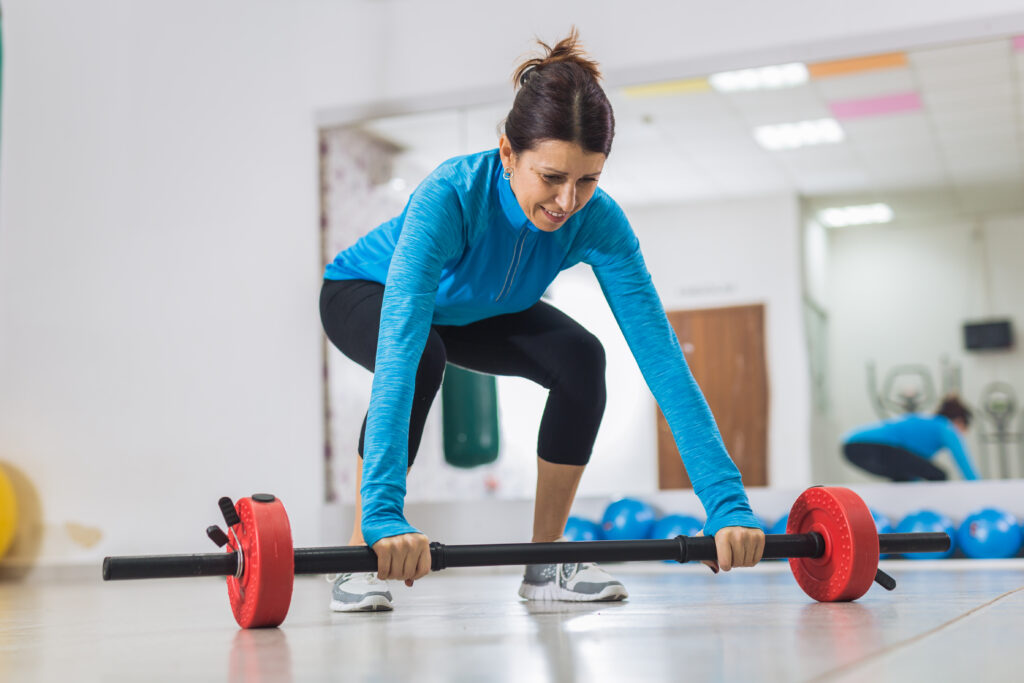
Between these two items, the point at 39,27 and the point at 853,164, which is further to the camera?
the point at 39,27

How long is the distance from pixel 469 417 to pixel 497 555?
316 cm

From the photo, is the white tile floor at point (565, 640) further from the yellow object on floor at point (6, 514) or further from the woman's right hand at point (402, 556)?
the yellow object on floor at point (6, 514)

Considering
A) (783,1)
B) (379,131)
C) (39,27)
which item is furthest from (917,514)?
(39,27)

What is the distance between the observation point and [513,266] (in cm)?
188

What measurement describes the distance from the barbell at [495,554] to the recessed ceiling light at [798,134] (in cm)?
312

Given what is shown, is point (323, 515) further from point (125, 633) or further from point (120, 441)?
point (125, 633)

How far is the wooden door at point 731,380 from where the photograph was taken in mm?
4477

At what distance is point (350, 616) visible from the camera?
1877 mm

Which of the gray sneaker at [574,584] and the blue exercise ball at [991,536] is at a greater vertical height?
the gray sneaker at [574,584]

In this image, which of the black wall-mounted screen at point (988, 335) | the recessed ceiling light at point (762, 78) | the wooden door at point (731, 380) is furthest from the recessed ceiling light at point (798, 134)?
the black wall-mounted screen at point (988, 335)

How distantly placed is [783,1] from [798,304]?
1.30m

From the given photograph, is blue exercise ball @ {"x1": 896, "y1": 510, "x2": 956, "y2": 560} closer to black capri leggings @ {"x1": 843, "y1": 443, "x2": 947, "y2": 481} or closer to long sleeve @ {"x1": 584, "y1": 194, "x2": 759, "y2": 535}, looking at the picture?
black capri leggings @ {"x1": 843, "y1": 443, "x2": 947, "y2": 481}

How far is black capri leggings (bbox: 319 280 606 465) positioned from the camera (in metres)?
1.99

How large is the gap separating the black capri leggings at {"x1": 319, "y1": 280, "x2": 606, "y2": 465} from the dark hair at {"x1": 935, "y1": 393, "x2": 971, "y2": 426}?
9.74ft
